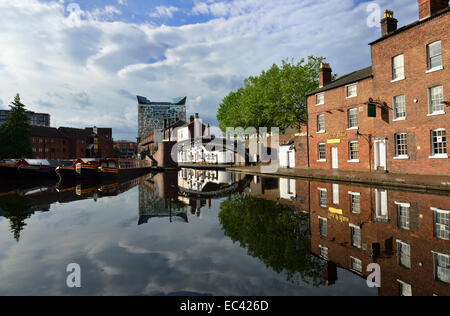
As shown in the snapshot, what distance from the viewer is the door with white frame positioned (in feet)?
66.5

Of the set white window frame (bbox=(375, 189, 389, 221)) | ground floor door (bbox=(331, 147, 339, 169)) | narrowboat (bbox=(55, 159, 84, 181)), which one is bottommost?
white window frame (bbox=(375, 189, 389, 221))

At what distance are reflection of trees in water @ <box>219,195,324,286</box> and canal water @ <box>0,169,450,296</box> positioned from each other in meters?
0.03

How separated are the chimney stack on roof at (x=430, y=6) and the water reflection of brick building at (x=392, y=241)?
1508 centimetres

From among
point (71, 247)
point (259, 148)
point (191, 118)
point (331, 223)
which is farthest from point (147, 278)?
point (191, 118)

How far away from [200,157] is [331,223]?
53.2 meters

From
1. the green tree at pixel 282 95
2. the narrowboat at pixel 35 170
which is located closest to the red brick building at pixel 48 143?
the narrowboat at pixel 35 170

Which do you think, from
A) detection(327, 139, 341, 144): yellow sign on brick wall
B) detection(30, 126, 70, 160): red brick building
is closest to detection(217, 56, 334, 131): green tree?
detection(327, 139, 341, 144): yellow sign on brick wall

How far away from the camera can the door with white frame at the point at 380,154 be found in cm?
2028

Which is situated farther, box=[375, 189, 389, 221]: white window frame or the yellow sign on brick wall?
the yellow sign on brick wall

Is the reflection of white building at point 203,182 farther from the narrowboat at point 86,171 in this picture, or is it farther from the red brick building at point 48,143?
the red brick building at point 48,143

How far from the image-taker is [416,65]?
59.0 ft

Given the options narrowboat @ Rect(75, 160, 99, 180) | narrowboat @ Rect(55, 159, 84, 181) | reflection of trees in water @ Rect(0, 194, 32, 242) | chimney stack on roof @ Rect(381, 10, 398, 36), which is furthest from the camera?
narrowboat @ Rect(55, 159, 84, 181)

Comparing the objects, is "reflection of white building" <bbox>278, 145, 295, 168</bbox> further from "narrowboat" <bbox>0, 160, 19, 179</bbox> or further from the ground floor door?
"narrowboat" <bbox>0, 160, 19, 179</bbox>
